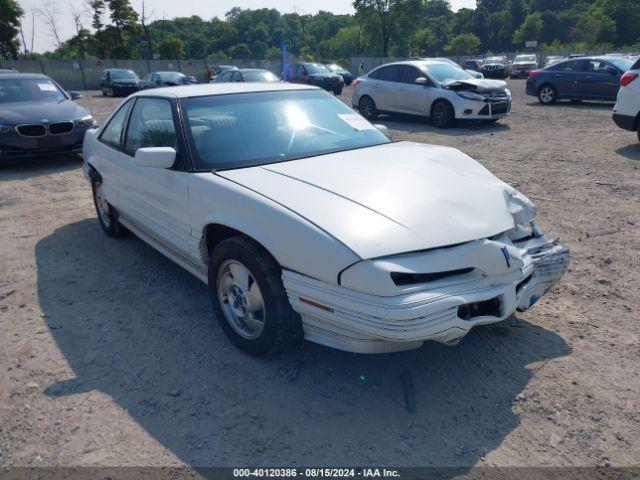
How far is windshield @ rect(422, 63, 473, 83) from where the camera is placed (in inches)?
484

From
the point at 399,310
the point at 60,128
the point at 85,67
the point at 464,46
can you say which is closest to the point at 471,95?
the point at 60,128

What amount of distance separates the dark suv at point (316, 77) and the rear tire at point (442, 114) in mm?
13315

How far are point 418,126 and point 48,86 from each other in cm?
827

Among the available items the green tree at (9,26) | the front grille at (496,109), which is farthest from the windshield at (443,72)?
the green tree at (9,26)

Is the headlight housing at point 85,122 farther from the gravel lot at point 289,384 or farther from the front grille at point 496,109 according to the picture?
the front grille at point 496,109

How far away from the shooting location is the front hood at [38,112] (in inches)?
341

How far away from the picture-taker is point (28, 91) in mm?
9703

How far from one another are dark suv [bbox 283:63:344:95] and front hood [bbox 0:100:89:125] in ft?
54.0

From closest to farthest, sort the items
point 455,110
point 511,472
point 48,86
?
1. point 511,472
2. point 48,86
3. point 455,110

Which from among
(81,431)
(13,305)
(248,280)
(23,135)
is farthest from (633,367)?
(23,135)

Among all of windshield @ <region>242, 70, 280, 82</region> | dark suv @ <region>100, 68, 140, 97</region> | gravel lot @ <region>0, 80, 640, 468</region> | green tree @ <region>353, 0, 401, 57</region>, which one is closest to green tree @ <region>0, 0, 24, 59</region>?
dark suv @ <region>100, 68, 140, 97</region>

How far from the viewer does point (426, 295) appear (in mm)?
2367

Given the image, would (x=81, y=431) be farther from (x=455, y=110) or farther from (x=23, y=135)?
(x=455, y=110)

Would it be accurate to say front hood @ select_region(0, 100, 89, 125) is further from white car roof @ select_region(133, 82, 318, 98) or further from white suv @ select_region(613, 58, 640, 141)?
white suv @ select_region(613, 58, 640, 141)
